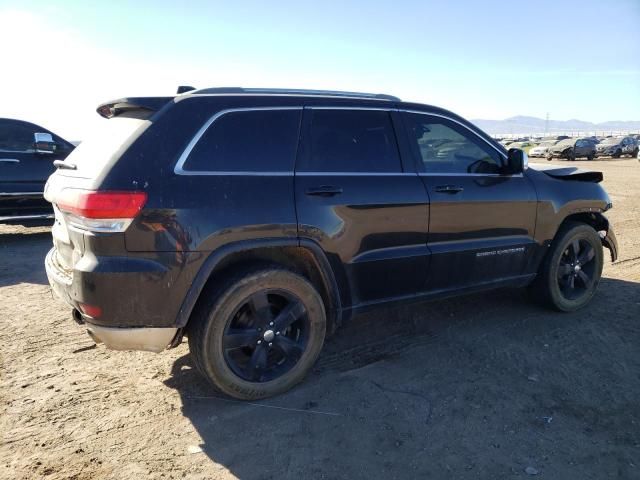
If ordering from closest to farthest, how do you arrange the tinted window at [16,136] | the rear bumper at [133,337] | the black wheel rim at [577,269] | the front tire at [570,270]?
the rear bumper at [133,337], the front tire at [570,270], the black wheel rim at [577,269], the tinted window at [16,136]

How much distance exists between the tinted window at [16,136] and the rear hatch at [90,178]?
17.2 feet

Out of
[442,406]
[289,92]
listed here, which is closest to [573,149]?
[289,92]

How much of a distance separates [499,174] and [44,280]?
5.11m

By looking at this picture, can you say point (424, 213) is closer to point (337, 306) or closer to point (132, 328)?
point (337, 306)

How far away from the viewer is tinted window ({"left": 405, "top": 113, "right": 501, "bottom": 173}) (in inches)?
154

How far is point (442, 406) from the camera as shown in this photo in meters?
3.22

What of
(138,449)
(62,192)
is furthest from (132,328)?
(62,192)

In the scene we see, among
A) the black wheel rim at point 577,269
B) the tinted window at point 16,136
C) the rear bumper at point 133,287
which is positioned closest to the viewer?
the rear bumper at point 133,287

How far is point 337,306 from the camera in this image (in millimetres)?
3520

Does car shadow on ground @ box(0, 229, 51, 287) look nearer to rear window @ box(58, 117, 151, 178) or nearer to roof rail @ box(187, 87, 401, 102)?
rear window @ box(58, 117, 151, 178)

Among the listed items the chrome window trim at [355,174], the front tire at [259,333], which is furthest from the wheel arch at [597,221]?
the front tire at [259,333]

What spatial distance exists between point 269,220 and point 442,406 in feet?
5.32

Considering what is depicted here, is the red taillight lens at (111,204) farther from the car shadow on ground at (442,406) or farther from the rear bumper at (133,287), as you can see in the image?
the car shadow on ground at (442,406)

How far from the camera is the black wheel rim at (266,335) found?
10.6 ft
